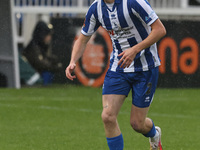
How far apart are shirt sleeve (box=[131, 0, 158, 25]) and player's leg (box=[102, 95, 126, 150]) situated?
0.83 metres

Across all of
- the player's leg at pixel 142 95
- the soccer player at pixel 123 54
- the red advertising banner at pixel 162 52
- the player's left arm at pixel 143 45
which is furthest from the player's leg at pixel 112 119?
the red advertising banner at pixel 162 52

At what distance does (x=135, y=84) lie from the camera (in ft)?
19.5

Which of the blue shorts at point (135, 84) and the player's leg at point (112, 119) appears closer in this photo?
the player's leg at point (112, 119)

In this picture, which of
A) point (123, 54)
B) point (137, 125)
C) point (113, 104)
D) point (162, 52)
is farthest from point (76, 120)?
point (162, 52)

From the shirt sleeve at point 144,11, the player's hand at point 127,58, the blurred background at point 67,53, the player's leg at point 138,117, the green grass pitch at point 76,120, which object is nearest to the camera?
the player's hand at point 127,58

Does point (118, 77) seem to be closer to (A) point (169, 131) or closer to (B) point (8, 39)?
(A) point (169, 131)

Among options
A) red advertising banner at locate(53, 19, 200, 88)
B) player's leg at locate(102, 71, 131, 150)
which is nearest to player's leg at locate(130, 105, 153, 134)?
player's leg at locate(102, 71, 131, 150)

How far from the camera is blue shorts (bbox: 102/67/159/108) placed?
586 cm

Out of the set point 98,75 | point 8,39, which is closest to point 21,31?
point 8,39

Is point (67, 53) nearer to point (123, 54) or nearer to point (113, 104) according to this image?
point (113, 104)

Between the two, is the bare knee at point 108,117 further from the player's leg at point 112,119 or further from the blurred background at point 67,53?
the blurred background at point 67,53

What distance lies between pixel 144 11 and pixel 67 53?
1098 cm

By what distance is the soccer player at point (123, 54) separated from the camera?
222 inches

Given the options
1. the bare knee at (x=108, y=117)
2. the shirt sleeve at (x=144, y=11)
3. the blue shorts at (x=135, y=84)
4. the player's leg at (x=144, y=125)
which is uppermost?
the shirt sleeve at (x=144, y=11)
